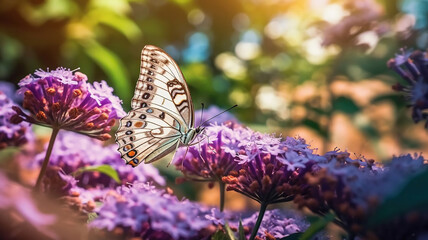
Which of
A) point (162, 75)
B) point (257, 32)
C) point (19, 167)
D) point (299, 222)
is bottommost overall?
point (299, 222)

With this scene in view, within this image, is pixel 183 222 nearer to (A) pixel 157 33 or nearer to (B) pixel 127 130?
(B) pixel 127 130

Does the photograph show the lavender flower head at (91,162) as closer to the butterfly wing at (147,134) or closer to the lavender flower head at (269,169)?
the butterfly wing at (147,134)

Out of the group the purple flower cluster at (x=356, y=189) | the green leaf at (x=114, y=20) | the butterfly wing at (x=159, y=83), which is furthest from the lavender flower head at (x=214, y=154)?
the green leaf at (x=114, y=20)

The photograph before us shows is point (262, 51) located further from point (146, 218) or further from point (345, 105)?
point (146, 218)

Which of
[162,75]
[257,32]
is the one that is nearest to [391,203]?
[162,75]

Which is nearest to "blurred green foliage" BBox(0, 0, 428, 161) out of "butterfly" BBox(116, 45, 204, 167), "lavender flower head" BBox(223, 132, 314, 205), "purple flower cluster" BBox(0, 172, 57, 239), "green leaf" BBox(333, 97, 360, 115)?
"green leaf" BBox(333, 97, 360, 115)
